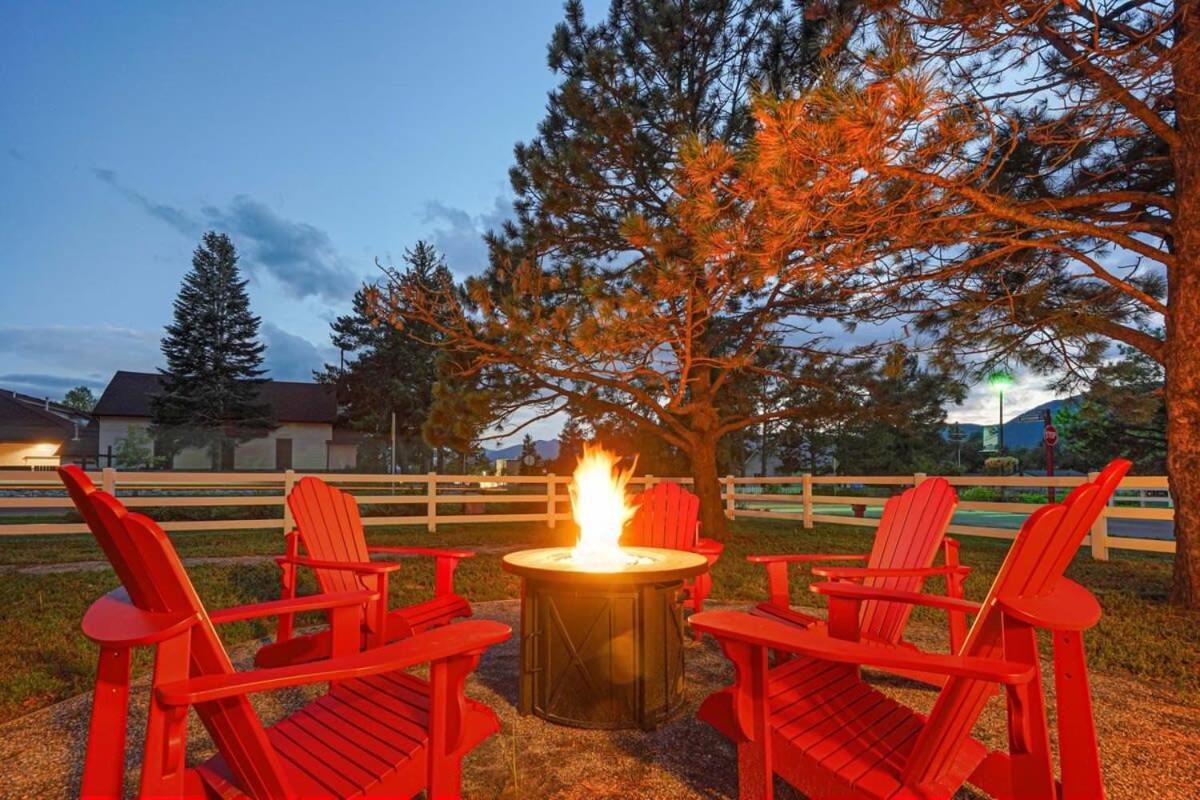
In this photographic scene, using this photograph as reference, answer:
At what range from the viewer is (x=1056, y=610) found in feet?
5.31

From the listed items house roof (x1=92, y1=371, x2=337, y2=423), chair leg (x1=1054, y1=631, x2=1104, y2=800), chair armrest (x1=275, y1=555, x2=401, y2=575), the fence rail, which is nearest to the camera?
chair leg (x1=1054, y1=631, x2=1104, y2=800)

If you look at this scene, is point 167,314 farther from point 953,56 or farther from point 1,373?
point 1,373

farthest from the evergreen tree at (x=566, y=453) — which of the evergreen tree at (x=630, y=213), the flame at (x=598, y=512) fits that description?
the flame at (x=598, y=512)

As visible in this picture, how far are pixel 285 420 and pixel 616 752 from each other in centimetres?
3046

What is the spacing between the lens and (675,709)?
116 inches

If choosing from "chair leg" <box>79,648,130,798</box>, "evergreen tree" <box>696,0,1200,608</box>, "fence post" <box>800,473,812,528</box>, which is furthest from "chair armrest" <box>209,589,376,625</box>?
"fence post" <box>800,473,812,528</box>

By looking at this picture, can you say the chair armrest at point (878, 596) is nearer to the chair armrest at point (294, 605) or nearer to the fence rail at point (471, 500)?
the chair armrest at point (294, 605)

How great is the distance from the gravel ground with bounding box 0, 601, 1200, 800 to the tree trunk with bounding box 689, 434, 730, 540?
6.64 metres

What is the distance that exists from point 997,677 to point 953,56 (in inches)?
177

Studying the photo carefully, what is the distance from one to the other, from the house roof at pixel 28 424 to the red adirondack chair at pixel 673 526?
29429mm

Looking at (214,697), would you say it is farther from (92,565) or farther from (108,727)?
(92,565)

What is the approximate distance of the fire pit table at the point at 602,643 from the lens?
275 cm

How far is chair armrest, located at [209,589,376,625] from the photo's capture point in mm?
1935

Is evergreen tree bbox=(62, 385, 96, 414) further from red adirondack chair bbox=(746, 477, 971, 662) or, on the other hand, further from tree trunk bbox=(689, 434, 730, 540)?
red adirondack chair bbox=(746, 477, 971, 662)
